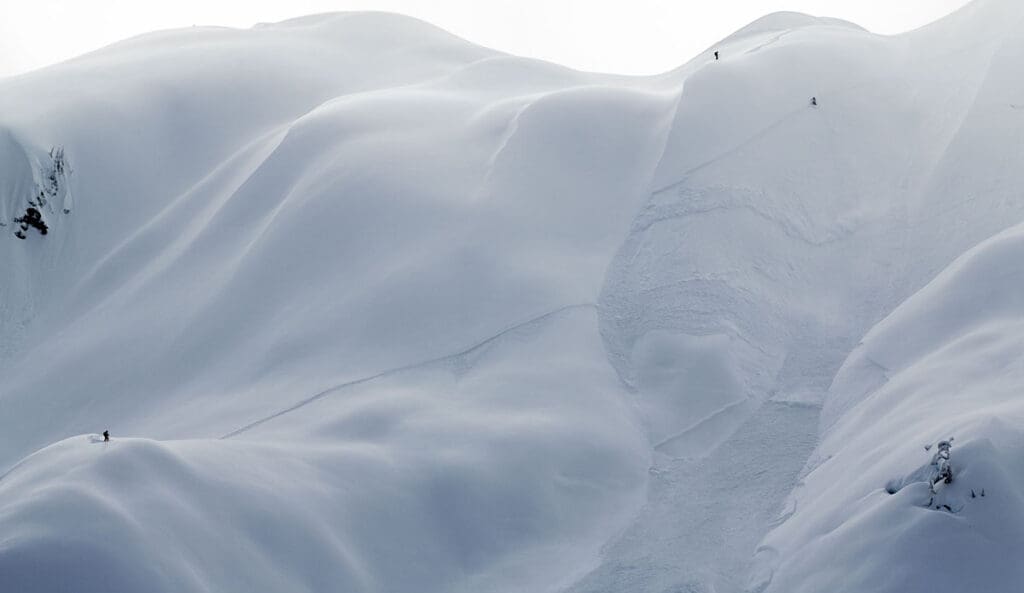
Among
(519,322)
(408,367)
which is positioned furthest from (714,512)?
(408,367)

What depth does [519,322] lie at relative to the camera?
15.5m

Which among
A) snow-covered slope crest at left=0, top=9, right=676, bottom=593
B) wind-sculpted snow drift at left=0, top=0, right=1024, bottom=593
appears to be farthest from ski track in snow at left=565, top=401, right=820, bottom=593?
snow-covered slope crest at left=0, top=9, right=676, bottom=593

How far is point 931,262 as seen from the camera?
16203mm

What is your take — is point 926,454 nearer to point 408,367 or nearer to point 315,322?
point 408,367

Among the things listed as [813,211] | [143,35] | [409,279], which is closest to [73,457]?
[409,279]

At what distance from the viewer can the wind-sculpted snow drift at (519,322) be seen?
455 inches

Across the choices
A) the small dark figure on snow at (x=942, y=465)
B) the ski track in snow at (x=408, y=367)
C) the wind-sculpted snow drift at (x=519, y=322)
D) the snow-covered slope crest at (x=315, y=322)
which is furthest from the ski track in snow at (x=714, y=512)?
the ski track in snow at (x=408, y=367)

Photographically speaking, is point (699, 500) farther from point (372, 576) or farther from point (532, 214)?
point (532, 214)

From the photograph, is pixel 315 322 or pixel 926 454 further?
pixel 315 322

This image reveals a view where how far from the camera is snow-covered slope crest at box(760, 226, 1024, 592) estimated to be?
10641 mm

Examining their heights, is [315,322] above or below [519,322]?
above

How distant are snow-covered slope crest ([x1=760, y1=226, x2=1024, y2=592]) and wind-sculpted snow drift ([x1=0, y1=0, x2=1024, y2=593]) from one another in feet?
0.12

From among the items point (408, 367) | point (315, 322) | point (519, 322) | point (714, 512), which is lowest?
point (714, 512)

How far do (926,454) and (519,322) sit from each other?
538 centimetres
